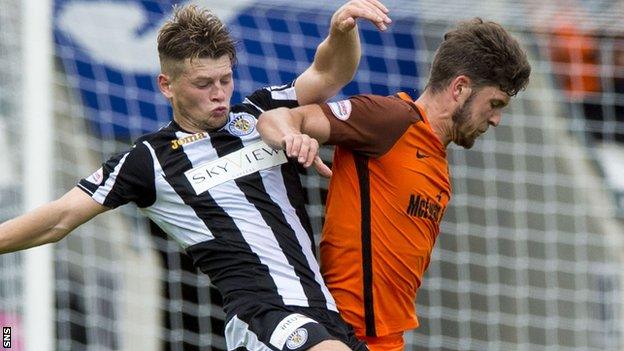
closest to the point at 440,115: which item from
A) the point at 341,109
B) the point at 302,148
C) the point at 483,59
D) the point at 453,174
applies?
the point at 483,59

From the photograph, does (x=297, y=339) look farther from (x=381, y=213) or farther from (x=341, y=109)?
(x=341, y=109)

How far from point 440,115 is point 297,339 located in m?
0.83

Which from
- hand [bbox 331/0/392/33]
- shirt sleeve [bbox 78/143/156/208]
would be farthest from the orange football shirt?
shirt sleeve [bbox 78/143/156/208]

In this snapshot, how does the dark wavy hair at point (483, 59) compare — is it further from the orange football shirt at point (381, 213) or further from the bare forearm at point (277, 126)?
the bare forearm at point (277, 126)

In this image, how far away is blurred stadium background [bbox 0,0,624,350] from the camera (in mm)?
6629

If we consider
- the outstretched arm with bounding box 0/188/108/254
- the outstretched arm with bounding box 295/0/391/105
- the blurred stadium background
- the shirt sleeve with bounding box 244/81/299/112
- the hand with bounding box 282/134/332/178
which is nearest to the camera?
the hand with bounding box 282/134/332/178

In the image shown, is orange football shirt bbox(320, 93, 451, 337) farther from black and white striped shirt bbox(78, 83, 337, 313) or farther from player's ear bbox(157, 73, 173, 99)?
player's ear bbox(157, 73, 173, 99)

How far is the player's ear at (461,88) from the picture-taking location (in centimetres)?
393

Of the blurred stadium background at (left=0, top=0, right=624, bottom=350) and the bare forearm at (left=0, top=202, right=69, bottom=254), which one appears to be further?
the blurred stadium background at (left=0, top=0, right=624, bottom=350)

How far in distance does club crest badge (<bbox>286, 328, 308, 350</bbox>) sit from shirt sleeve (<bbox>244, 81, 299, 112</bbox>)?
728mm

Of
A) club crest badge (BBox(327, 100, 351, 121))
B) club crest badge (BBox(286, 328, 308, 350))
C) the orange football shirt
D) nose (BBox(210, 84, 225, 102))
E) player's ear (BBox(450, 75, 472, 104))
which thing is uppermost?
nose (BBox(210, 84, 225, 102))

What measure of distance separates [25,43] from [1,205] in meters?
0.85

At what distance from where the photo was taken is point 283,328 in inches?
144

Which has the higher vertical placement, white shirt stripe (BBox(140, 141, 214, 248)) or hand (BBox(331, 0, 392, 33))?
hand (BBox(331, 0, 392, 33))
